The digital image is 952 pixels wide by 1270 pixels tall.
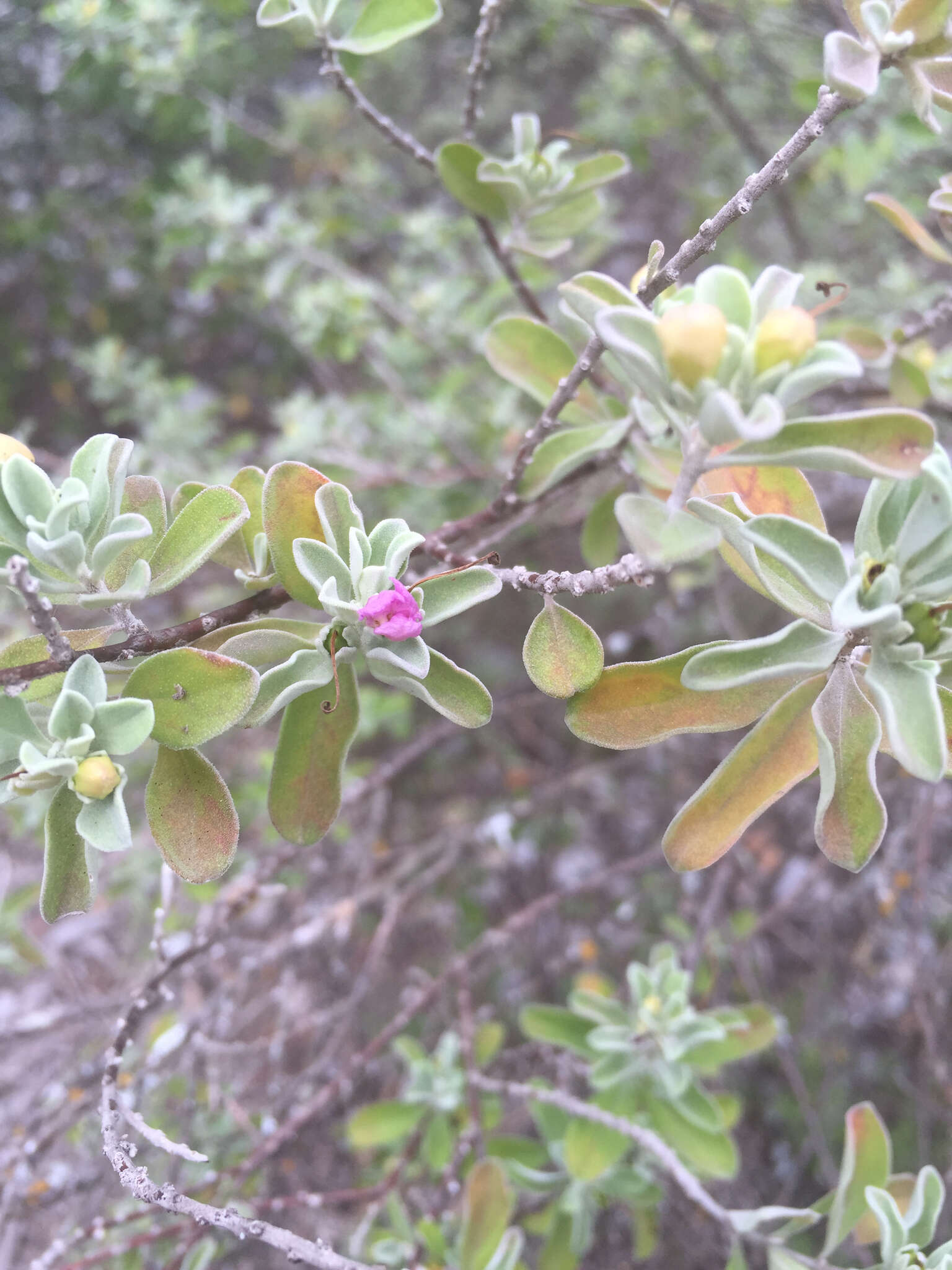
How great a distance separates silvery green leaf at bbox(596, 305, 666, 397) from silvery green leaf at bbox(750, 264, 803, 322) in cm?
13

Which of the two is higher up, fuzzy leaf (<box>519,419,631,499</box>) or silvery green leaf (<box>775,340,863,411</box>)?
silvery green leaf (<box>775,340,863,411</box>)

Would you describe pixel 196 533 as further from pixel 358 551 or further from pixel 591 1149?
pixel 591 1149

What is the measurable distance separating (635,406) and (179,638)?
648 millimetres

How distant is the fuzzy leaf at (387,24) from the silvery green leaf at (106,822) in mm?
1045

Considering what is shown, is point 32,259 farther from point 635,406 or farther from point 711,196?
point 635,406

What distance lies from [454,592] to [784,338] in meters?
0.38

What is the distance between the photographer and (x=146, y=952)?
2.28m

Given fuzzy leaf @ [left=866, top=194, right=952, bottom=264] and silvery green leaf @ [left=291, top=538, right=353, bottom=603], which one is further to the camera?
fuzzy leaf @ [left=866, top=194, right=952, bottom=264]

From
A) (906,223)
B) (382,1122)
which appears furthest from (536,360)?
(382,1122)

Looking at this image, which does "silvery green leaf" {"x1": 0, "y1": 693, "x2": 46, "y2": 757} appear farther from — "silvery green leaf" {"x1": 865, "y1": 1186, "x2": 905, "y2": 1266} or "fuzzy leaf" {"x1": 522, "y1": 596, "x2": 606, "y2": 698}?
"silvery green leaf" {"x1": 865, "y1": 1186, "x2": 905, "y2": 1266}

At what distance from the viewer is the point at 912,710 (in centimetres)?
75

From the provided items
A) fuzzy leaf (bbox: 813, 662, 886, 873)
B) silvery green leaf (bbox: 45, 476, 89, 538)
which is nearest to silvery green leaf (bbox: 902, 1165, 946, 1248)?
fuzzy leaf (bbox: 813, 662, 886, 873)

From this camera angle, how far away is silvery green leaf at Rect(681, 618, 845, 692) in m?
0.77

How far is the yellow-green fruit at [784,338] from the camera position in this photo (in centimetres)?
70
